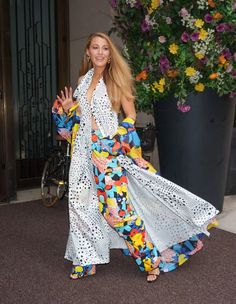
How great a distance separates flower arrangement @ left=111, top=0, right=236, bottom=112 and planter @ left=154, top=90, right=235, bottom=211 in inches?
4.9

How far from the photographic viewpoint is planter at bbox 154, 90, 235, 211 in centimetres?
351

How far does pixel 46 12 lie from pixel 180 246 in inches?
154

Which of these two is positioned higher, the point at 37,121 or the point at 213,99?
the point at 213,99

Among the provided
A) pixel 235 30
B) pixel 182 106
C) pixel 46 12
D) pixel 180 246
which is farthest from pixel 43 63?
pixel 180 246

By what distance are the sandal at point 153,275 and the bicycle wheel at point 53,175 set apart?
198cm

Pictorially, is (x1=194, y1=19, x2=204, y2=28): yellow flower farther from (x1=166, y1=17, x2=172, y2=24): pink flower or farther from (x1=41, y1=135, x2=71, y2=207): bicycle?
(x1=41, y1=135, x2=71, y2=207): bicycle

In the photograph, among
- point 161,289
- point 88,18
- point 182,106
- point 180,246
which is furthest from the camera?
point 88,18

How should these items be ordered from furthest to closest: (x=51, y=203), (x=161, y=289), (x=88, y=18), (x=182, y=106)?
(x=88, y=18) < (x=51, y=203) < (x=182, y=106) < (x=161, y=289)

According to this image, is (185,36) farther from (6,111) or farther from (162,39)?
(6,111)

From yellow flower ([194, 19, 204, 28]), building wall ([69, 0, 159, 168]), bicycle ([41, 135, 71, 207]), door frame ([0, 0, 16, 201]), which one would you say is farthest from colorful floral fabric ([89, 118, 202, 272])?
building wall ([69, 0, 159, 168])

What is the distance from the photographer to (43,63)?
17.5 ft

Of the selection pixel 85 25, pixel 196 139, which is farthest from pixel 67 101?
pixel 85 25

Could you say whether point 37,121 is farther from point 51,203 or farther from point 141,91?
point 141,91

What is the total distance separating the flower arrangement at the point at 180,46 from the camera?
120 inches
